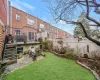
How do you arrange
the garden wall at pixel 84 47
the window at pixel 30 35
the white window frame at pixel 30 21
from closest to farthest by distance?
the garden wall at pixel 84 47
the window at pixel 30 35
the white window frame at pixel 30 21

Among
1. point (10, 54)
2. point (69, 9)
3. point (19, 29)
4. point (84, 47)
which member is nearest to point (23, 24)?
point (19, 29)

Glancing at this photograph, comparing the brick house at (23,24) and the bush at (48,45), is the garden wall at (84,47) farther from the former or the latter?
the brick house at (23,24)

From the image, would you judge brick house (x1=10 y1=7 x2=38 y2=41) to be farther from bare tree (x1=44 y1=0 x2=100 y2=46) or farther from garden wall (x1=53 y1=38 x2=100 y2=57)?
bare tree (x1=44 y1=0 x2=100 y2=46)

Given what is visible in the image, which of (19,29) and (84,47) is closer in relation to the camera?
(84,47)

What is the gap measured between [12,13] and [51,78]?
46.7 feet

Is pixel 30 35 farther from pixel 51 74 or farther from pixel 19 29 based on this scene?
pixel 51 74

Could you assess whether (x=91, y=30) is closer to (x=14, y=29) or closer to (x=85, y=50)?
(x=85, y=50)

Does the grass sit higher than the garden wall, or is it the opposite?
the garden wall

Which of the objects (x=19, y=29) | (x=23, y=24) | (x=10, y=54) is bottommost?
(x=10, y=54)

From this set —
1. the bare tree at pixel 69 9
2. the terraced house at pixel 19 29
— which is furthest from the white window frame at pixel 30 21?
the bare tree at pixel 69 9

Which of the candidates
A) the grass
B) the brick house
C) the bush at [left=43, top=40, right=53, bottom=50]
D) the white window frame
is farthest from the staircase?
the white window frame

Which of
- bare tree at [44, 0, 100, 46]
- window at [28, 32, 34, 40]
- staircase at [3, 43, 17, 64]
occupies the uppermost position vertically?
bare tree at [44, 0, 100, 46]

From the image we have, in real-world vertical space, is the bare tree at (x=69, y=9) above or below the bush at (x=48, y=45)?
above

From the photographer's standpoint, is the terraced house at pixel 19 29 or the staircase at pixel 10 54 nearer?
the staircase at pixel 10 54
